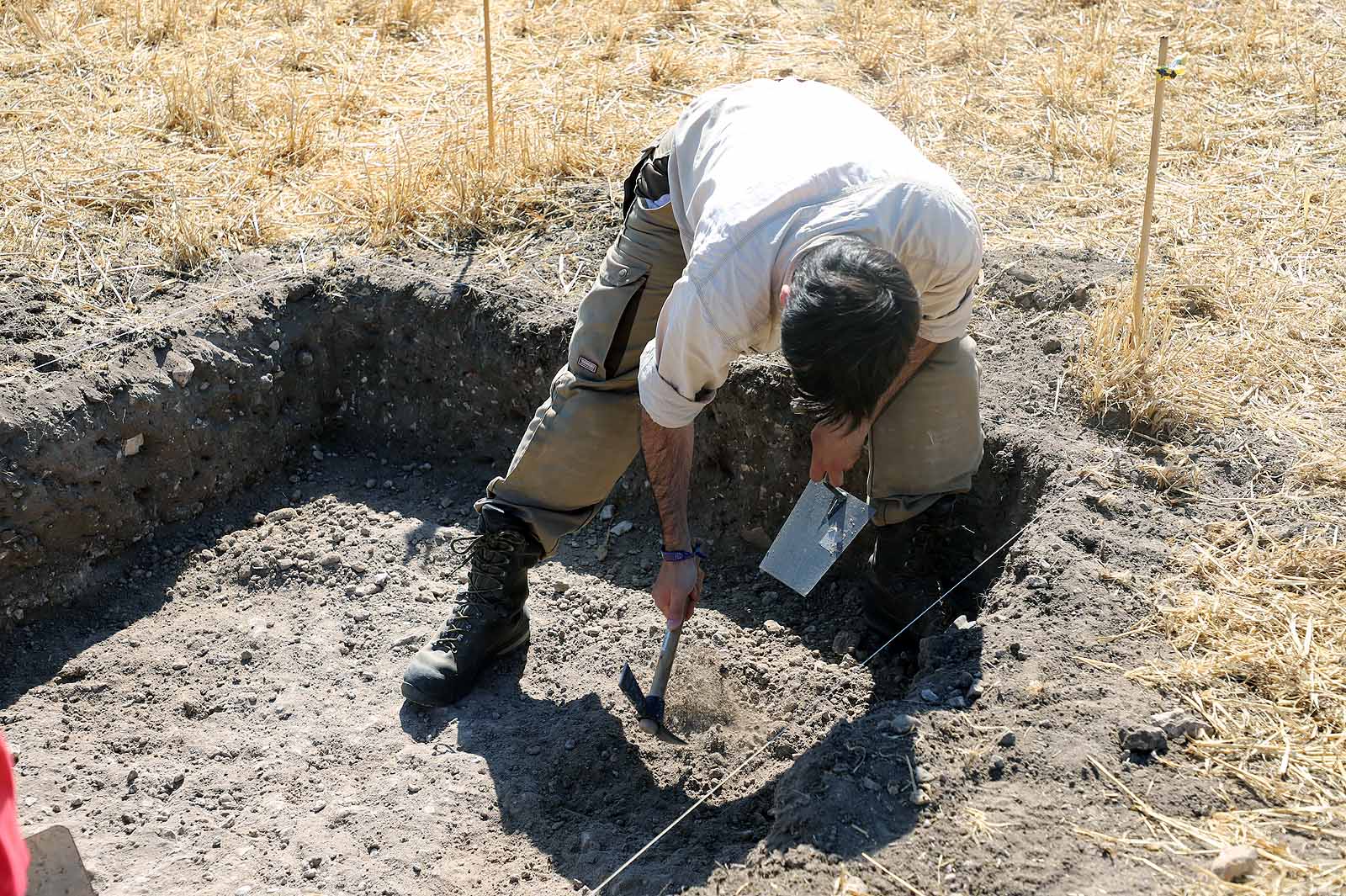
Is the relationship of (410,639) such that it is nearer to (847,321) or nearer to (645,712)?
(645,712)

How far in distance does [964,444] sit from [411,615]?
188 cm

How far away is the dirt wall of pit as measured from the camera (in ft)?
12.1

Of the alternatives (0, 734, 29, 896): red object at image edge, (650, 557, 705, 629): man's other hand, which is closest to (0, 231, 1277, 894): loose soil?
(650, 557, 705, 629): man's other hand

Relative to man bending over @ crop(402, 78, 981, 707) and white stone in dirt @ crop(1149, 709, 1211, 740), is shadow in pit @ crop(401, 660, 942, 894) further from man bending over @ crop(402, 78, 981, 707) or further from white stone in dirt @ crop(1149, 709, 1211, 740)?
white stone in dirt @ crop(1149, 709, 1211, 740)

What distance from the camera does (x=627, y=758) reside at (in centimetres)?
323

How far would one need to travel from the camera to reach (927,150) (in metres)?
4.86

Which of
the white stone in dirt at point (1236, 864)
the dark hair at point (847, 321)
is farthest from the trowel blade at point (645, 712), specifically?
the white stone in dirt at point (1236, 864)

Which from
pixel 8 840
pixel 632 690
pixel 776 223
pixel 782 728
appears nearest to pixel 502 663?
pixel 632 690

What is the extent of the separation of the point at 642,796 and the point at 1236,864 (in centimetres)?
151

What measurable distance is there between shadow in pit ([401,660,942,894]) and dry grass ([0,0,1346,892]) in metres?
0.69

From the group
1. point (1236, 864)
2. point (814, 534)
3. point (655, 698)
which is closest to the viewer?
point (1236, 864)

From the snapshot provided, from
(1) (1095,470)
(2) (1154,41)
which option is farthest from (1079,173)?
(1) (1095,470)

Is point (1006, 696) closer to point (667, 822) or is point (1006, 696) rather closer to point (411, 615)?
point (667, 822)

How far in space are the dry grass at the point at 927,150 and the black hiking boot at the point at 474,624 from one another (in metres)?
1.57
